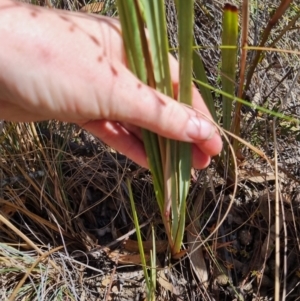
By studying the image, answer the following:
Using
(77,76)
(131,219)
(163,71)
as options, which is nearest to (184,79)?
(163,71)

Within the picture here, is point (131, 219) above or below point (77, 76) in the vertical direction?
below

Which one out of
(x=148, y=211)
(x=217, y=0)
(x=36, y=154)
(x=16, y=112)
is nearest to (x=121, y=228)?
(x=148, y=211)

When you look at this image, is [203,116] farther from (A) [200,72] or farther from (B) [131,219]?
(B) [131,219]

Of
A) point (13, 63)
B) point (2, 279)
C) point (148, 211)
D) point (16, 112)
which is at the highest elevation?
point (13, 63)

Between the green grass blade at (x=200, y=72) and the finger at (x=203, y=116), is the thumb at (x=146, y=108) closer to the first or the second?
the finger at (x=203, y=116)

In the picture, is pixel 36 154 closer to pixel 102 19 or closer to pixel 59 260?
pixel 59 260

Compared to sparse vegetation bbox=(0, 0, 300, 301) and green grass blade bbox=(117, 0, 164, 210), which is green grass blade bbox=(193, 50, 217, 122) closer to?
sparse vegetation bbox=(0, 0, 300, 301)
